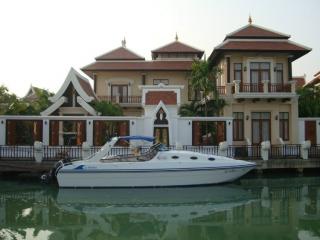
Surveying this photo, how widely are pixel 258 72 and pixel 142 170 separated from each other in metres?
12.0

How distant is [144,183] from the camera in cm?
1688

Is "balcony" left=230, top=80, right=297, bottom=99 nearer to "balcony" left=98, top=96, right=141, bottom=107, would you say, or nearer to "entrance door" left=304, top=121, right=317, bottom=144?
"entrance door" left=304, top=121, right=317, bottom=144

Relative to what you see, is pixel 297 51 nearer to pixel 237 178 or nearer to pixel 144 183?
pixel 237 178

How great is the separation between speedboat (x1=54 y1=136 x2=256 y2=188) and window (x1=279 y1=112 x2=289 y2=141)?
9.04m

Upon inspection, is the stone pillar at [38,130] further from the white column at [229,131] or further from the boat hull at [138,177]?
the white column at [229,131]

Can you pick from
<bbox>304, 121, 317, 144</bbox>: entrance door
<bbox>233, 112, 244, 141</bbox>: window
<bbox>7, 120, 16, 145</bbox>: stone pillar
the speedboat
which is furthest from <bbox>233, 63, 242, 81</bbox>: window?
<bbox>7, 120, 16, 145</bbox>: stone pillar

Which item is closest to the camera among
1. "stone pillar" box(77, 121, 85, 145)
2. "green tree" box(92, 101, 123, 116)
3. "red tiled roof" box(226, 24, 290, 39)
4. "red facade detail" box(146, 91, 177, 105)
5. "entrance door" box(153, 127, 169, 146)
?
"stone pillar" box(77, 121, 85, 145)

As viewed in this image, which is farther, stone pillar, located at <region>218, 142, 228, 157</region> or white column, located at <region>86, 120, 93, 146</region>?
white column, located at <region>86, 120, 93, 146</region>

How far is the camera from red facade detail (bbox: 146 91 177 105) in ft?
73.1

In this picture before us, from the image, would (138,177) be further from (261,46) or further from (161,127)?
(261,46)

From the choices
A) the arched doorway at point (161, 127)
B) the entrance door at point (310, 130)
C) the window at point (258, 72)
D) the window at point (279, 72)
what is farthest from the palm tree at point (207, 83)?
the entrance door at point (310, 130)

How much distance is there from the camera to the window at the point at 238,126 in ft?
80.1

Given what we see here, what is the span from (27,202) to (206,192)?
704 centimetres

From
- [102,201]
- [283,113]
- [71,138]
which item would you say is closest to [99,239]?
[102,201]
